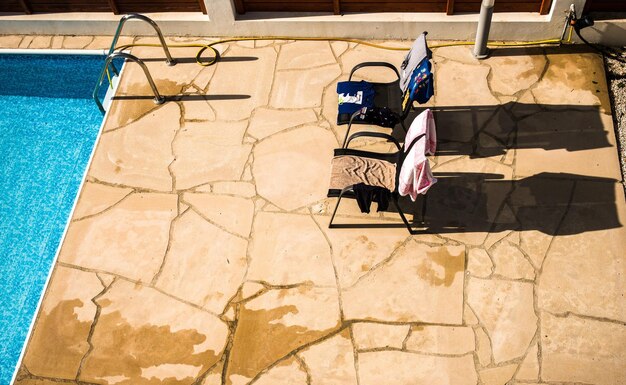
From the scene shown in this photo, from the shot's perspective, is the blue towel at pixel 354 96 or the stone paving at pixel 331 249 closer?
the stone paving at pixel 331 249

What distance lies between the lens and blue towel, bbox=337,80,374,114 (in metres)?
6.13

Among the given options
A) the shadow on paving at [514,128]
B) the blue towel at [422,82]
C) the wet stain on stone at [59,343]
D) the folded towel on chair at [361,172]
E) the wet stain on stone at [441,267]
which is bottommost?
the wet stain on stone at [59,343]

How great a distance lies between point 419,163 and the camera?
487cm

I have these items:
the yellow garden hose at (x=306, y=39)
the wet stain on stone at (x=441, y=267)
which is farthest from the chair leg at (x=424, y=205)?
the yellow garden hose at (x=306, y=39)

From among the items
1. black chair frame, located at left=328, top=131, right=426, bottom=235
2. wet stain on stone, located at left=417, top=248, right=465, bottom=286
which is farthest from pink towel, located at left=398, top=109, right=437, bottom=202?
wet stain on stone, located at left=417, top=248, right=465, bottom=286

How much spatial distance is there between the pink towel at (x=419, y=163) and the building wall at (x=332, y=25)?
2.58 meters

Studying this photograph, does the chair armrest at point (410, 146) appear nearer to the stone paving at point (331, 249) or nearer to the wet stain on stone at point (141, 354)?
the stone paving at point (331, 249)

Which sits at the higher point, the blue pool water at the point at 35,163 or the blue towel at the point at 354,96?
the blue towel at the point at 354,96

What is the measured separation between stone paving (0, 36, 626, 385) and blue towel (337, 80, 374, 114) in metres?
0.47

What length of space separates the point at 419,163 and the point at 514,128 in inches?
85.9

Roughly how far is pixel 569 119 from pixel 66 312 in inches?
244

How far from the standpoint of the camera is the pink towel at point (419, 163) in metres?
4.91

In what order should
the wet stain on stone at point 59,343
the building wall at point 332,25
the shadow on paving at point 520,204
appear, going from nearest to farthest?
the wet stain on stone at point 59,343 < the shadow on paving at point 520,204 < the building wall at point 332,25

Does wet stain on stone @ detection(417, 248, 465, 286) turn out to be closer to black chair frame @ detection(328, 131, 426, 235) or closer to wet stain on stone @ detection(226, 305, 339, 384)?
black chair frame @ detection(328, 131, 426, 235)
